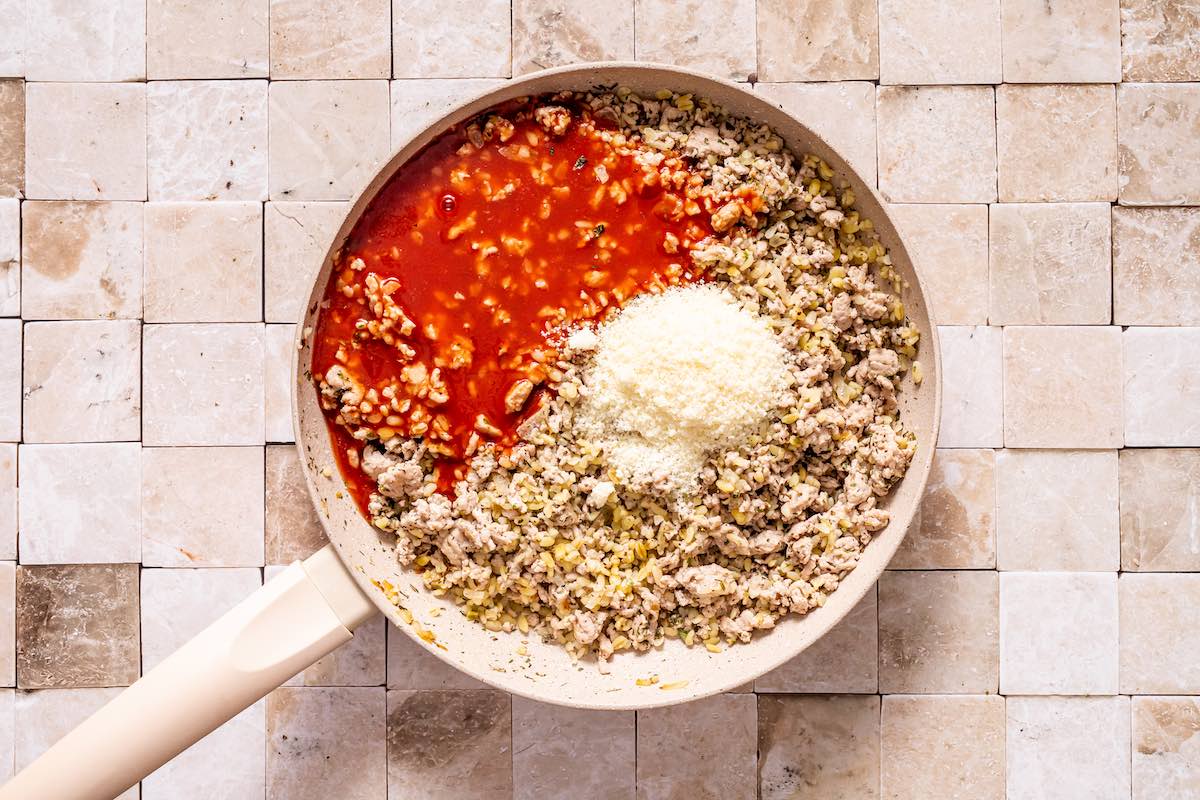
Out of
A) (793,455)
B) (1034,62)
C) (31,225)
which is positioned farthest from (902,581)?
(31,225)

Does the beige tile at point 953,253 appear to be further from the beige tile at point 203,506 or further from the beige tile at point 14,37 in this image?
the beige tile at point 14,37

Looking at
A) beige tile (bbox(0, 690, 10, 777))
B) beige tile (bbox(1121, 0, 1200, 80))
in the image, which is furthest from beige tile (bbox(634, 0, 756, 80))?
beige tile (bbox(0, 690, 10, 777))

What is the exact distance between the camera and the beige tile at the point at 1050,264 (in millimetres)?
1389

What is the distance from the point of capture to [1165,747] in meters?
1.42

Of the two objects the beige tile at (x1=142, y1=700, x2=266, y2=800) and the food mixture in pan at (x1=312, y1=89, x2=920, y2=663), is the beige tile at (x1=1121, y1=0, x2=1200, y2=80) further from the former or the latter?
the beige tile at (x1=142, y1=700, x2=266, y2=800)

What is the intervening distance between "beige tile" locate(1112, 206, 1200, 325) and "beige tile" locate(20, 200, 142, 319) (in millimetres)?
1498

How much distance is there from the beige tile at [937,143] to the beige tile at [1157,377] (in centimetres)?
33

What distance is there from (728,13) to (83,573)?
1298 mm

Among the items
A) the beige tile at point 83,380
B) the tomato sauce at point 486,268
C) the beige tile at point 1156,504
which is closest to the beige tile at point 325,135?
the tomato sauce at point 486,268

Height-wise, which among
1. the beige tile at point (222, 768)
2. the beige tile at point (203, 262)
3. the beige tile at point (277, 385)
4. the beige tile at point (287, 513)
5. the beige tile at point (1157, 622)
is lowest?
the beige tile at point (222, 768)

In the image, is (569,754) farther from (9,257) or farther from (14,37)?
(14,37)

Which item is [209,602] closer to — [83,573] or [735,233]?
[83,573]

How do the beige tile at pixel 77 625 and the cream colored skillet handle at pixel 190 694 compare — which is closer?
the cream colored skillet handle at pixel 190 694

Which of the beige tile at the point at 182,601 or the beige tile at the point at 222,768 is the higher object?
the beige tile at the point at 182,601
